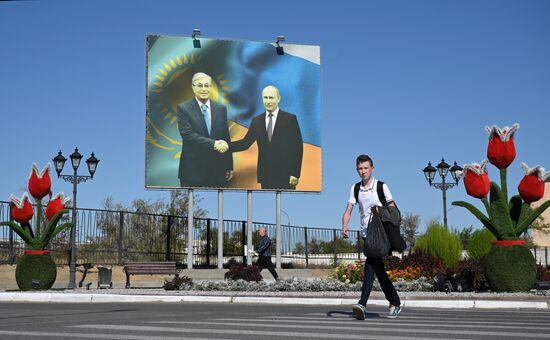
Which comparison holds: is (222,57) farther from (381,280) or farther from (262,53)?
(381,280)

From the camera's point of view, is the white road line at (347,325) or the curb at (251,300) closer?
the white road line at (347,325)

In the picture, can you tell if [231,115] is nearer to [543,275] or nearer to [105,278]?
[105,278]

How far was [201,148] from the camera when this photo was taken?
31391 mm

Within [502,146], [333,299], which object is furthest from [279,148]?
[333,299]

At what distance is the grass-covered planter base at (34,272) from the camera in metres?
21.9

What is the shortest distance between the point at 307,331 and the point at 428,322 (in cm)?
211

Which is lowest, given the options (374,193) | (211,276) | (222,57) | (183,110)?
(211,276)

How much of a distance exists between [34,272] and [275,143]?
12.9 metres

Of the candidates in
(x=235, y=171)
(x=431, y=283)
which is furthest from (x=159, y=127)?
(x=431, y=283)

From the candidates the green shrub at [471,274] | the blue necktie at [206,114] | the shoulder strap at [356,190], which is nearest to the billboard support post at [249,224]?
the blue necktie at [206,114]

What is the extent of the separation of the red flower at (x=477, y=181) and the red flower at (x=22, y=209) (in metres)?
11.4

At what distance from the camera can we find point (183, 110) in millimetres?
31328

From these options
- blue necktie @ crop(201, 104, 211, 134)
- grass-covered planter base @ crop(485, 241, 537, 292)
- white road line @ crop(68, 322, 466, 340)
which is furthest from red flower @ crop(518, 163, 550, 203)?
blue necktie @ crop(201, 104, 211, 134)

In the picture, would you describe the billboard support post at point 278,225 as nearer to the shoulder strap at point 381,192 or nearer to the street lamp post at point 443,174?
the street lamp post at point 443,174
